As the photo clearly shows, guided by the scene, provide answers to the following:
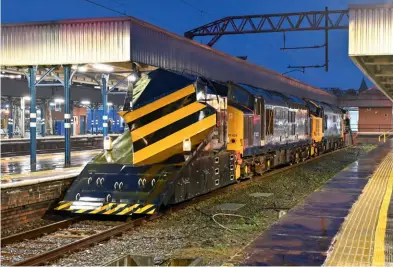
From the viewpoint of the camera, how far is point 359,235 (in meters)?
8.16

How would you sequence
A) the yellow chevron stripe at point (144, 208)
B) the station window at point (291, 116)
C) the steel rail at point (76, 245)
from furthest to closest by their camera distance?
the station window at point (291, 116), the yellow chevron stripe at point (144, 208), the steel rail at point (76, 245)

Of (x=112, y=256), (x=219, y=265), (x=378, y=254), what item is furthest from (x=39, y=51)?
(x=378, y=254)

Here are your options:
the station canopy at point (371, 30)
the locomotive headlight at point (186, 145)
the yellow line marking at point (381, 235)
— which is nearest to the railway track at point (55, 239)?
the locomotive headlight at point (186, 145)

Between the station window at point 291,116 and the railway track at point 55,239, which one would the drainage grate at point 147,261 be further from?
the station window at point 291,116

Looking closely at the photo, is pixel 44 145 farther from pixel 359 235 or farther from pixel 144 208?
pixel 359 235

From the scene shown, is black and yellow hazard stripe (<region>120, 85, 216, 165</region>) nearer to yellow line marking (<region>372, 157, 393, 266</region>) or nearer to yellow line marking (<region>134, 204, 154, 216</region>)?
yellow line marking (<region>134, 204, 154, 216</region>)

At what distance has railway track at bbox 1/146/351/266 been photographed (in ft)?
24.8

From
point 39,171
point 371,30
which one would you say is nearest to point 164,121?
point 371,30

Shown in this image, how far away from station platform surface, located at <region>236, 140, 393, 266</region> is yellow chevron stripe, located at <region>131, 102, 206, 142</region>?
9.99ft

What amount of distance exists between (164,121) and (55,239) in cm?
344

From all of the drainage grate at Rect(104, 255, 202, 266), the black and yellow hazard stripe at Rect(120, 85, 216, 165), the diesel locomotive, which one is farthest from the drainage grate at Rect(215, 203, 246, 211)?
the drainage grate at Rect(104, 255, 202, 266)

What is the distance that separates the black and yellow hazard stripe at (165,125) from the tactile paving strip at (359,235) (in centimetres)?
375

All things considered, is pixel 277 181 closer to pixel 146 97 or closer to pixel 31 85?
pixel 146 97

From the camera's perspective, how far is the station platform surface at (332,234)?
22.4 feet
